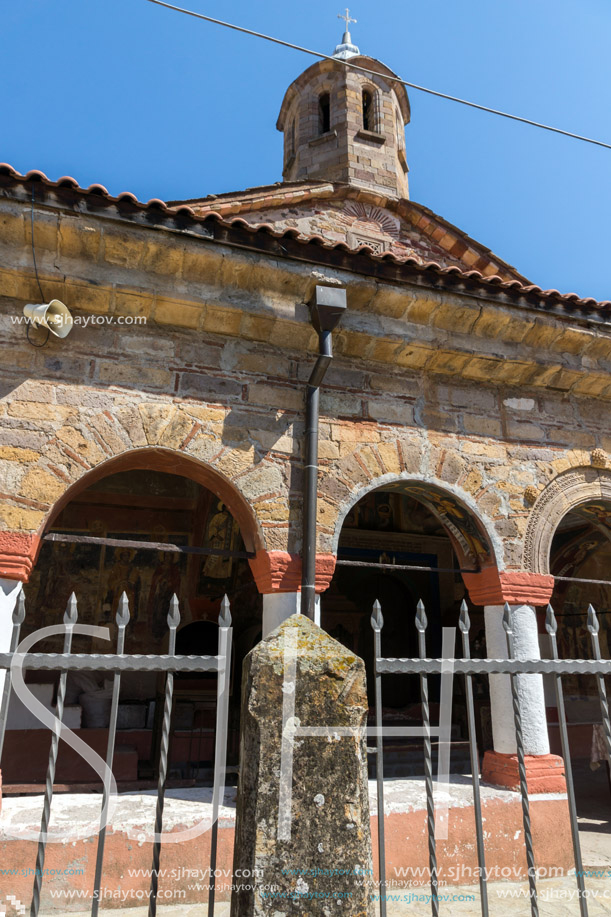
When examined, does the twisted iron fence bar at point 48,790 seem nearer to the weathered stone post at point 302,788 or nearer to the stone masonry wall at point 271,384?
the weathered stone post at point 302,788

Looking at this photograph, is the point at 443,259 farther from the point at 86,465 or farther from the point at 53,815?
the point at 53,815

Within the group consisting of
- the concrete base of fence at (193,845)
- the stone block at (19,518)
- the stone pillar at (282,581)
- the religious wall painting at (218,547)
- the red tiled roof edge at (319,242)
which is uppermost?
the red tiled roof edge at (319,242)

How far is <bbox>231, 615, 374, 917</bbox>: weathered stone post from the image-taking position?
1787 millimetres

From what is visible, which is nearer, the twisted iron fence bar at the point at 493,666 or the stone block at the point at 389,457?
the twisted iron fence bar at the point at 493,666

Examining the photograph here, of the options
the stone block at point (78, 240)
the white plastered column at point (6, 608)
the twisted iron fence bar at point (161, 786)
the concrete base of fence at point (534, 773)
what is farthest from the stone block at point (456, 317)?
the twisted iron fence bar at point (161, 786)

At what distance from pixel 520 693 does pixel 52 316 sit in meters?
4.79

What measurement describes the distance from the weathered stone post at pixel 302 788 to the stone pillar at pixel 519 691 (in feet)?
11.7

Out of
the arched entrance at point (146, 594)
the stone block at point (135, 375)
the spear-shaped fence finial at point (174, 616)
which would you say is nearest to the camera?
the spear-shaped fence finial at point (174, 616)

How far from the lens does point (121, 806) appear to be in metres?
4.38

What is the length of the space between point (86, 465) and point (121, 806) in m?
2.43

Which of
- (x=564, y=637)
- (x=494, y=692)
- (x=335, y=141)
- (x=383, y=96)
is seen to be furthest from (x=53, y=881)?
(x=383, y=96)

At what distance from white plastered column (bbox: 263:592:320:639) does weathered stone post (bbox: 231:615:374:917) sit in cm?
284

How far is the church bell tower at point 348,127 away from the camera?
384 inches

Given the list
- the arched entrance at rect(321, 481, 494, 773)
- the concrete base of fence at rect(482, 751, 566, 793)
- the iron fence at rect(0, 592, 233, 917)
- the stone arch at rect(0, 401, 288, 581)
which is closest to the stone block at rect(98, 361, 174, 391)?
the stone arch at rect(0, 401, 288, 581)
